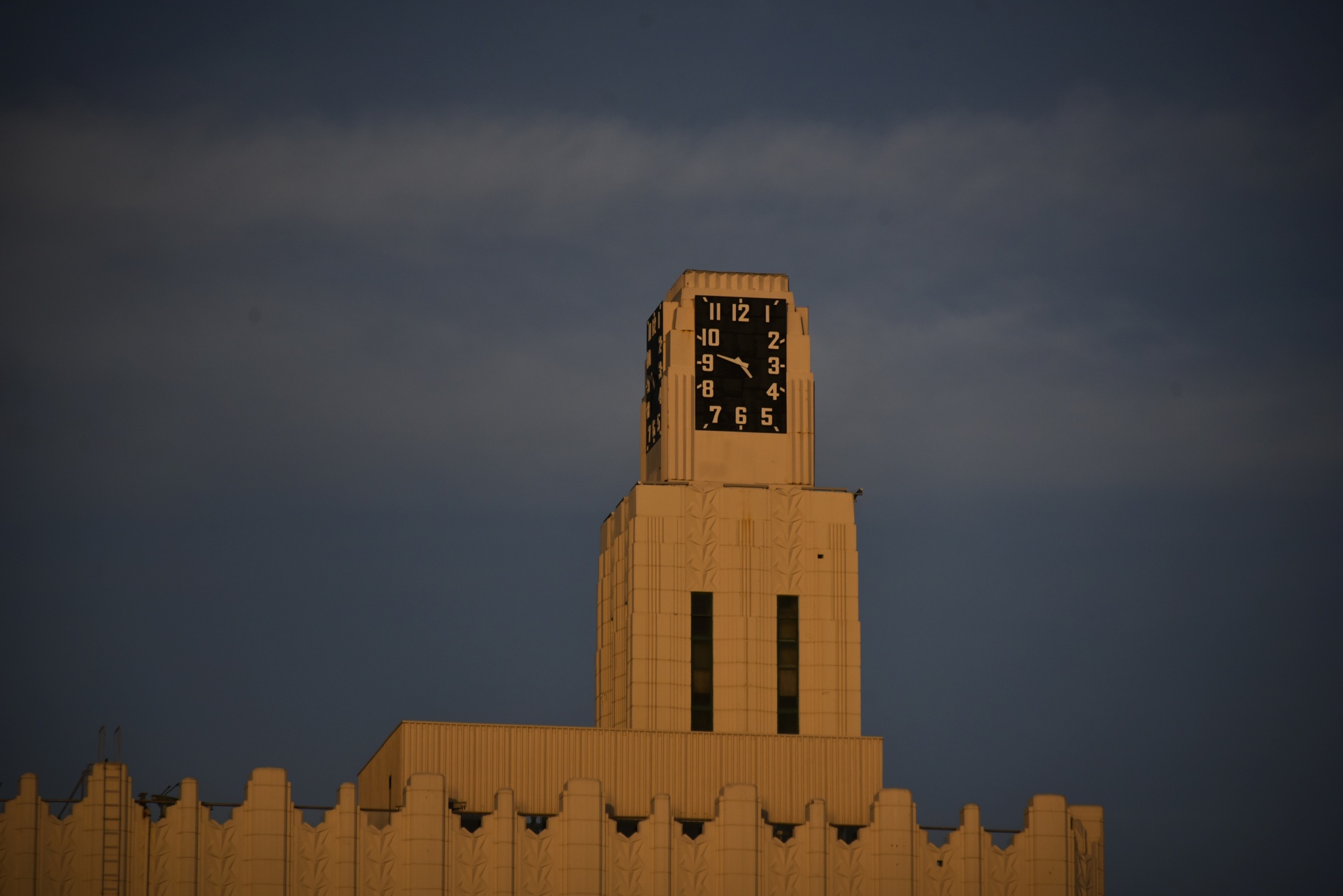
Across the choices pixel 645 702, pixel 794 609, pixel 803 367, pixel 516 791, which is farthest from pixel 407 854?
pixel 803 367

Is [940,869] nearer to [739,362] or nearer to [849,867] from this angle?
[849,867]

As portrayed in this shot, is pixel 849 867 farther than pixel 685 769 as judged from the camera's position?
No

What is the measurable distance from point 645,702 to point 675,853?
35.9 feet

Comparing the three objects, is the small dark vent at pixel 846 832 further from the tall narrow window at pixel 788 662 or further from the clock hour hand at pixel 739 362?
the clock hour hand at pixel 739 362

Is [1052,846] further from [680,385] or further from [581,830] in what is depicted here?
[680,385]

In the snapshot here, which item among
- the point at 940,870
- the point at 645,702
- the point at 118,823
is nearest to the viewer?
the point at 118,823

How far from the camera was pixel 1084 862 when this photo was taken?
83312 mm

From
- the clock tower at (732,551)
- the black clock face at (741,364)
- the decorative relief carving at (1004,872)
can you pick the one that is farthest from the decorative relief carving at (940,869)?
the black clock face at (741,364)

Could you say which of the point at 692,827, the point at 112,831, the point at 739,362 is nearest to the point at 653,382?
Result: the point at 739,362

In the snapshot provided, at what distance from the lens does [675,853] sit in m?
79.8

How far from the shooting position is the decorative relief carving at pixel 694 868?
79.6m

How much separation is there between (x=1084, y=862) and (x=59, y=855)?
119ft

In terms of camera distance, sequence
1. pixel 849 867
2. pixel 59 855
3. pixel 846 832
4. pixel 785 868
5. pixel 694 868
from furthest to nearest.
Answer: pixel 846 832, pixel 849 867, pixel 785 868, pixel 694 868, pixel 59 855

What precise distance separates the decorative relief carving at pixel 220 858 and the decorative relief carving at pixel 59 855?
14.1ft
